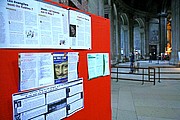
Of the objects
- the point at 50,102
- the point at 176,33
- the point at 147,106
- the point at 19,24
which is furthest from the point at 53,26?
the point at 176,33

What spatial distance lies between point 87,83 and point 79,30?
0.79 m

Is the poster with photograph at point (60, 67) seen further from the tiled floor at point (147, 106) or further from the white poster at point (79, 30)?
the tiled floor at point (147, 106)

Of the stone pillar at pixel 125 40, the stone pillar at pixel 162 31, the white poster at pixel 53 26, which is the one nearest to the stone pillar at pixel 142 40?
the stone pillar at pixel 162 31

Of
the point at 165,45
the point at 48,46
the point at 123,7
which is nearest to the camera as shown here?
the point at 48,46

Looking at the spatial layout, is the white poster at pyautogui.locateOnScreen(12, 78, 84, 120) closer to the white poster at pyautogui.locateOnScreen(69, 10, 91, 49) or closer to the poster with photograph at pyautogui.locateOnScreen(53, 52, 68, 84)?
the poster with photograph at pyautogui.locateOnScreen(53, 52, 68, 84)

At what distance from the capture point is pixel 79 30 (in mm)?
2891

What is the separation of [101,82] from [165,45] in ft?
159

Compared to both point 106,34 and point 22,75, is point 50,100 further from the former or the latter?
point 106,34

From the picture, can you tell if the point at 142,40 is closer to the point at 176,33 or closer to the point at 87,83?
the point at 176,33

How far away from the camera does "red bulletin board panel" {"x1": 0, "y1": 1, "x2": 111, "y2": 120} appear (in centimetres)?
196

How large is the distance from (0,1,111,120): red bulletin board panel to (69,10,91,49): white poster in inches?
4.6

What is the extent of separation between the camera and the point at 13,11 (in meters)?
2.00

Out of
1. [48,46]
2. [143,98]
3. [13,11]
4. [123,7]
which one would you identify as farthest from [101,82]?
[123,7]

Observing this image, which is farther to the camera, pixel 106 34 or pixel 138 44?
pixel 138 44
